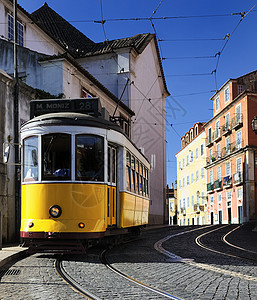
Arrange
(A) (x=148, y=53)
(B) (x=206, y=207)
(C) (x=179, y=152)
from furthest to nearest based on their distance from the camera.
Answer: (C) (x=179, y=152), (B) (x=206, y=207), (A) (x=148, y=53)

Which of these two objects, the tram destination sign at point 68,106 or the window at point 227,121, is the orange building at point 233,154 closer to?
the window at point 227,121

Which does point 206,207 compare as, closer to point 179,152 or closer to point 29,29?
point 179,152

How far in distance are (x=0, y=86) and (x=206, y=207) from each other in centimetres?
4048

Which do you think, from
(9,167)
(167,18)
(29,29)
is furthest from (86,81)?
(9,167)

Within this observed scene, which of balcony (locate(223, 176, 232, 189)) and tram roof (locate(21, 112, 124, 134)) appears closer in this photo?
tram roof (locate(21, 112, 124, 134))

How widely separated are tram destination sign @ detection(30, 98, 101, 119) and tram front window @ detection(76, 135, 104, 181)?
97 cm

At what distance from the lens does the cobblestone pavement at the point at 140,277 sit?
5645mm

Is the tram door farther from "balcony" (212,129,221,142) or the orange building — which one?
"balcony" (212,129,221,142)

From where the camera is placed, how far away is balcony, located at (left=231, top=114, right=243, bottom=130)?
133ft

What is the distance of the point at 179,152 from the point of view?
6350 cm

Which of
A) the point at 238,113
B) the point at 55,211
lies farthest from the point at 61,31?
the point at 55,211

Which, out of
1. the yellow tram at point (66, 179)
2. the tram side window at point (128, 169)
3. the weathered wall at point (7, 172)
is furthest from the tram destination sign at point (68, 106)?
the weathered wall at point (7, 172)

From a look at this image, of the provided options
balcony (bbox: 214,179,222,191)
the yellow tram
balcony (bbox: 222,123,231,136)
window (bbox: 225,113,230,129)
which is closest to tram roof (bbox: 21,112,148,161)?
the yellow tram

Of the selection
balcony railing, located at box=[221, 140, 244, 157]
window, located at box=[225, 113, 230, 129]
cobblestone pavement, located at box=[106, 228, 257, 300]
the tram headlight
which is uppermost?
window, located at box=[225, 113, 230, 129]
